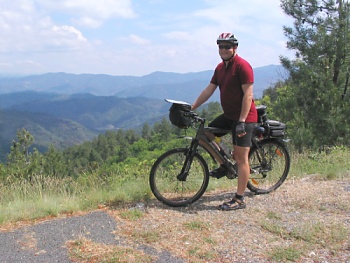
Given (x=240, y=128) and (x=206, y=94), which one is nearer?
(x=240, y=128)

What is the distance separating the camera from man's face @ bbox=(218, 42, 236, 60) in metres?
4.11

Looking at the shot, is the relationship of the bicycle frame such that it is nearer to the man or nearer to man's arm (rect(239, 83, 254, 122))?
the man

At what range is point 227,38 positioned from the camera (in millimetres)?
4102

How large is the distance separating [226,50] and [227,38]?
14 cm

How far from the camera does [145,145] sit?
2778 inches

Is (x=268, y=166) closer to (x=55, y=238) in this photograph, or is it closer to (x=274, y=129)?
(x=274, y=129)

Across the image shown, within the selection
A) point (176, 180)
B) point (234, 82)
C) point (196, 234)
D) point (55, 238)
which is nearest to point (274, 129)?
point (234, 82)

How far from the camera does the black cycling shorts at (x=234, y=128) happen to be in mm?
4355

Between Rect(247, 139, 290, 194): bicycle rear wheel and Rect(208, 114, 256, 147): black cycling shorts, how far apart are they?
0.74 meters

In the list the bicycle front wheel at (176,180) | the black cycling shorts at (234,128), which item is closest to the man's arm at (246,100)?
the black cycling shorts at (234,128)

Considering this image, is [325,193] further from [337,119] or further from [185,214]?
[337,119]

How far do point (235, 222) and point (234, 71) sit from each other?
68.7 inches

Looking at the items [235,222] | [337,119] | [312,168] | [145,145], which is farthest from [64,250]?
[145,145]

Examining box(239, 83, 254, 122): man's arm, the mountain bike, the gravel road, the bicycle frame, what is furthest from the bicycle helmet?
the gravel road
